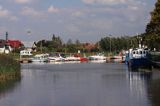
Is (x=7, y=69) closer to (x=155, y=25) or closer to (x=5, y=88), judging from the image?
(x=5, y=88)

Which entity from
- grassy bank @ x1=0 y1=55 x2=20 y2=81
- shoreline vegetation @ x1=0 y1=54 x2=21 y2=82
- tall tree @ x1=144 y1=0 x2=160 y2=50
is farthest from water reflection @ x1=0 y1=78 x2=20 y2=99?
tall tree @ x1=144 y1=0 x2=160 y2=50

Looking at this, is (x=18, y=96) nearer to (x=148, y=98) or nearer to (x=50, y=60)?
(x=148, y=98)

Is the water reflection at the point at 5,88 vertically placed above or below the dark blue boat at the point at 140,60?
below

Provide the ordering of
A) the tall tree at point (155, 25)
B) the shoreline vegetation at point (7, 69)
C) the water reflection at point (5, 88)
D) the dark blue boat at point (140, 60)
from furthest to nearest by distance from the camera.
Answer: the dark blue boat at point (140, 60), the tall tree at point (155, 25), the shoreline vegetation at point (7, 69), the water reflection at point (5, 88)

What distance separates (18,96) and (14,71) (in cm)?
2144

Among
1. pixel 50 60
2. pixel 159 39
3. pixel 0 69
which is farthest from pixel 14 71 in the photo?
pixel 50 60

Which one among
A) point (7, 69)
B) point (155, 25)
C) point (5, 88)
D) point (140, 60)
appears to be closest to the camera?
point (5, 88)

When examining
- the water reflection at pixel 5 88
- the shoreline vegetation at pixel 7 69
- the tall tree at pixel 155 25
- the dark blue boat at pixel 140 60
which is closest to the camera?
the water reflection at pixel 5 88

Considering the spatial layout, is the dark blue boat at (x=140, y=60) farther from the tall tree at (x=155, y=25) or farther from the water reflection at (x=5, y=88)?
the water reflection at (x=5, y=88)

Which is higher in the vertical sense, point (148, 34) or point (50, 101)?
point (148, 34)

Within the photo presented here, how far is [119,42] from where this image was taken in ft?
630

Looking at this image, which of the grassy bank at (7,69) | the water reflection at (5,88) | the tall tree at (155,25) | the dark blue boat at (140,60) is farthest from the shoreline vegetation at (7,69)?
the dark blue boat at (140,60)

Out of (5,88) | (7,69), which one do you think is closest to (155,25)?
(7,69)

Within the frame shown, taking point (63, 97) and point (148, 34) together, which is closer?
point (63, 97)
